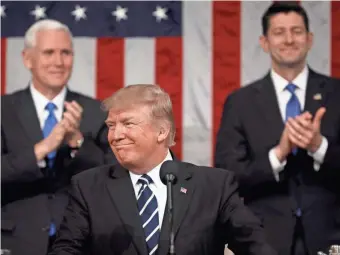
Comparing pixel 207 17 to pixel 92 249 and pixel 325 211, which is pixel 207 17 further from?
pixel 92 249

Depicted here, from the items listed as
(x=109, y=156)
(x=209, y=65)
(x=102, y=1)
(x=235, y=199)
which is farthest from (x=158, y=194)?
(x=102, y=1)

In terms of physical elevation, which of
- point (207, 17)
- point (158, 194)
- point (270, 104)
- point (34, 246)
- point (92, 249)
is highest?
point (207, 17)

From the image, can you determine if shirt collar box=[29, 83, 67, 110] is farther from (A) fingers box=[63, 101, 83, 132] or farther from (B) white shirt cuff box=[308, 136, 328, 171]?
(B) white shirt cuff box=[308, 136, 328, 171]

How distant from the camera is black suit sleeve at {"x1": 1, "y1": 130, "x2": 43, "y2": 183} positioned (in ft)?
14.2

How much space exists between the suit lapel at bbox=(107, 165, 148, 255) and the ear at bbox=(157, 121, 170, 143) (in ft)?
0.64

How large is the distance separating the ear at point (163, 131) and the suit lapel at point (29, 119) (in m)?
1.40

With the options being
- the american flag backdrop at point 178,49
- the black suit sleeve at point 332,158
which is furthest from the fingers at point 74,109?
the black suit sleeve at point 332,158

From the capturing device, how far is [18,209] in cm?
441

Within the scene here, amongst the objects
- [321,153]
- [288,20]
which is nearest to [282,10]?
[288,20]

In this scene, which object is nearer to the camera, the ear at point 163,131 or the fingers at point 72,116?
the ear at point 163,131

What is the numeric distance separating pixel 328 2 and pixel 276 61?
0.50 meters

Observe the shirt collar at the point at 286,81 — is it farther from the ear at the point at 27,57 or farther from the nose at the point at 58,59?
the ear at the point at 27,57

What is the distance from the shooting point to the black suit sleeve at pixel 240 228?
117 inches

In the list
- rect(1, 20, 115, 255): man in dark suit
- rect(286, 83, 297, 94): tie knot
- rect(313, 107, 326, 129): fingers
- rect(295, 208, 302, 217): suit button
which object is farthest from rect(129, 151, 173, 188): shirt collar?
rect(286, 83, 297, 94): tie knot
